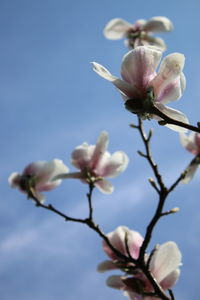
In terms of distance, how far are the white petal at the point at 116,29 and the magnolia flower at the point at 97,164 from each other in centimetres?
113

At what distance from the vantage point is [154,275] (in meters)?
0.77

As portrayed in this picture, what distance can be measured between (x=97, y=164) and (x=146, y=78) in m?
0.36

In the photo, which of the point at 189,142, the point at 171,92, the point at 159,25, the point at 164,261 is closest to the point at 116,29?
the point at 159,25

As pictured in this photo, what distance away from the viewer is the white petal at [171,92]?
0.68 metres

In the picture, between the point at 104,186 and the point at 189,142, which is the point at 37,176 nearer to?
the point at 104,186

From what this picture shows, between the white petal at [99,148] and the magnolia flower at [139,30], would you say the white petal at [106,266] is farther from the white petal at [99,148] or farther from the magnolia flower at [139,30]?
the magnolia flower at [139,30]

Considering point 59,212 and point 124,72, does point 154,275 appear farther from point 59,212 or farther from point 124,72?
point 124,72

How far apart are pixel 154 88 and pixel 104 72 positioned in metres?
0.10

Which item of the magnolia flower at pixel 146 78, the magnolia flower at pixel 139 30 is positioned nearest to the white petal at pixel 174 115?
the magnolia flower at pixel 146 78

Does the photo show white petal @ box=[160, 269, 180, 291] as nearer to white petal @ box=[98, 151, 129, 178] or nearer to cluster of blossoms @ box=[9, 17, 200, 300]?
cluster of blossoms @ box=[9, 17, 200, 300]

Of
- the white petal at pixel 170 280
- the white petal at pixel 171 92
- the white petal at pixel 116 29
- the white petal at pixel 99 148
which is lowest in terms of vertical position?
the white petal at pixel 170 280

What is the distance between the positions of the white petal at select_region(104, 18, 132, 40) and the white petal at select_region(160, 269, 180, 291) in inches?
56.7

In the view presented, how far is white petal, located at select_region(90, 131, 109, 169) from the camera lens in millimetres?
949

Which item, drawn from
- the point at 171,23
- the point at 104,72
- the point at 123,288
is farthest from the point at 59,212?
the point at 171,23
